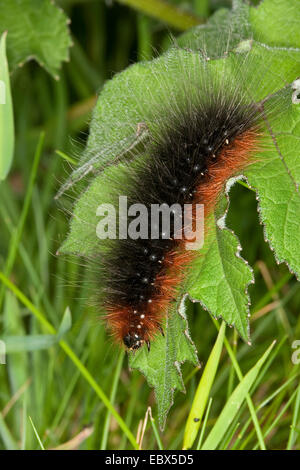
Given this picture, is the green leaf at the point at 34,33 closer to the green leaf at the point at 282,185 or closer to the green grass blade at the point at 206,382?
the green leaf at the point at 282,185

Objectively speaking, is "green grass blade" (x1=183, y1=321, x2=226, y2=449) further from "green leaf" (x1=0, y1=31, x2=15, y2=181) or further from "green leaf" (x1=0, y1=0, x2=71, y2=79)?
"green leaf" (x1=0, y1=0, x2=71, y2=79)

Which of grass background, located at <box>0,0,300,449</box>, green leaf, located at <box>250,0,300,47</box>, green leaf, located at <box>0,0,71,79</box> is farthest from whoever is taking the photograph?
green leaf, located at <box>0,0,71,79</box>

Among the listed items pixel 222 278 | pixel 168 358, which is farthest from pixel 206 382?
pixel 222 278

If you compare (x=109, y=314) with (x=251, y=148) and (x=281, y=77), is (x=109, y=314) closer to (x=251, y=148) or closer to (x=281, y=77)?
(x=251, y=148)

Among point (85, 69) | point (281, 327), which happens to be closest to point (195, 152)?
point (281, 327)

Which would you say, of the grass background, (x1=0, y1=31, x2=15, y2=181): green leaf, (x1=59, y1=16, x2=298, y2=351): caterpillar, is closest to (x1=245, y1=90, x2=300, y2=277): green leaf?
(x1=59, y1=16, x2=298, y2=351): caterpillar

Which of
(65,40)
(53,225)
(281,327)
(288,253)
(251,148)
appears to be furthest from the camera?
(53,225)

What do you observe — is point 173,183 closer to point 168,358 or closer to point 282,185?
point 282,185
